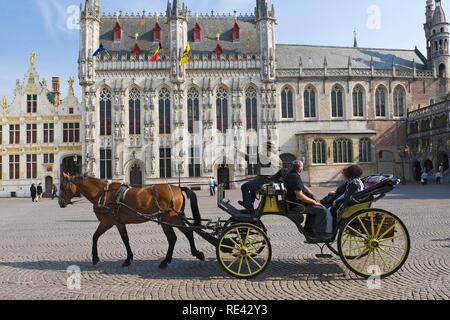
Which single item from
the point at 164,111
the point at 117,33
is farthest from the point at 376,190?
the point at 117,33

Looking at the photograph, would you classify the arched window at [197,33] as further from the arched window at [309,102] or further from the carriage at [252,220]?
the carriage at [252,220]

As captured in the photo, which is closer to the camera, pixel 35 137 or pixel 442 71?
pixel 35 137

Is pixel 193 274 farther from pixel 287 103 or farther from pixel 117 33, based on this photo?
pixel 117 33

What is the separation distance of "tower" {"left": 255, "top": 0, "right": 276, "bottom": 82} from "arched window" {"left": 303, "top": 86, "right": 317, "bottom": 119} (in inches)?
180

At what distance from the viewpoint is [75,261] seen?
26.0 ft

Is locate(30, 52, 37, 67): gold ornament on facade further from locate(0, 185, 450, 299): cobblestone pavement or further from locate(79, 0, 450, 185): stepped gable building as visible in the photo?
locate(0, 185, 450, 299): cobblestone pavement

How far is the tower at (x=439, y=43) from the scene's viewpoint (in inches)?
1727

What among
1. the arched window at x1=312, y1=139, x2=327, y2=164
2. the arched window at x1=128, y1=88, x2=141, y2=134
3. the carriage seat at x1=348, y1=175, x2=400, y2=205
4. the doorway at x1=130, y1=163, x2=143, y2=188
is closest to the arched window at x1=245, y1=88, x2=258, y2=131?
the arched window at x1=312, y1=139, x2=327, y2=164

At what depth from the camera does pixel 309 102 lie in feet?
→ 133

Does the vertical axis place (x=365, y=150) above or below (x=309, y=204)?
above

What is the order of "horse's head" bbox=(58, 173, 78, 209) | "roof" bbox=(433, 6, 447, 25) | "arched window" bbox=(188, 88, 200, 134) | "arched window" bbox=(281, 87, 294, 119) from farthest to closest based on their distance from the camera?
1. "roof" bbox=(433, 6, 447, 25)
2. "arched window" bbox=(281, 87, 294, 119)
3. "arched window" bbox=(188, 88, 200, 134)
4. "horse's head" bbox=(58, 173, 78, 209)

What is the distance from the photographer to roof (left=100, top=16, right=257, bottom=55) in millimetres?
39844

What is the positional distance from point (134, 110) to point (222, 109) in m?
8.82

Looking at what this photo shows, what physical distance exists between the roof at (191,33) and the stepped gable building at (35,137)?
322 inches
